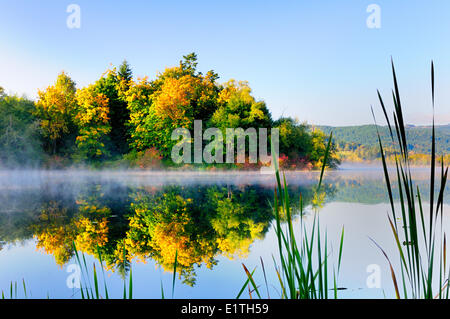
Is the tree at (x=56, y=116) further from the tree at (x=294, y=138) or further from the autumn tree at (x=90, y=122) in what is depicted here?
the tree at (x=294, y=138)

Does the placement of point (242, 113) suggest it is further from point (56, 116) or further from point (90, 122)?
point (56, 116)

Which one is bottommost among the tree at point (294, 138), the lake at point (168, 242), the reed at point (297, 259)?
the lake at point (168, 242)

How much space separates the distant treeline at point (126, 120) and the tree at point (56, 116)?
0.05 meters

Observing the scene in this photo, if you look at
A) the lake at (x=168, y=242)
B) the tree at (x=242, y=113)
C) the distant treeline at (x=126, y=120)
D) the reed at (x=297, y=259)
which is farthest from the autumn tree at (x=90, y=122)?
the reed at (x=297, y=259)

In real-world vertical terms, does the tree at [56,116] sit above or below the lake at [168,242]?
above

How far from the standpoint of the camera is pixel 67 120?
17969mm

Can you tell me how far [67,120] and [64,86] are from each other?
111 inches

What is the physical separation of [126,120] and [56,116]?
3.77 metres

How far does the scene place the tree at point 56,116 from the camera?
1756 centimetres

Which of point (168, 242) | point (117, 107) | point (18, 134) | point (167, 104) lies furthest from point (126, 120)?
point (168, 242)

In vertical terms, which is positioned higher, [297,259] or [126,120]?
[126,120]

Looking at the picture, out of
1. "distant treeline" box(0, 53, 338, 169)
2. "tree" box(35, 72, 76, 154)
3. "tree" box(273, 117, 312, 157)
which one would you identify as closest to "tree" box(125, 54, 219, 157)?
"distant treeline" box(0, 53, 338, 169)

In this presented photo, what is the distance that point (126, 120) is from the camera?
64.3ft

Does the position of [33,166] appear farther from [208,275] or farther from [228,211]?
[208,275]
